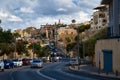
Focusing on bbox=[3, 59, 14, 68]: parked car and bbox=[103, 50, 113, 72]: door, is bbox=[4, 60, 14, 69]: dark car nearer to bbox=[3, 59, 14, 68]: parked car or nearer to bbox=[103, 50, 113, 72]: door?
bbox=[3, 59, 14, 68]: parked car

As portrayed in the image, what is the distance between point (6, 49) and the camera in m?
91.2

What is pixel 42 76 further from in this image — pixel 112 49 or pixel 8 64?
pixel 8 64

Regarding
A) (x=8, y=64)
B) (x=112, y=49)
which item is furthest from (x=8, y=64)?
(x=112, y=49)

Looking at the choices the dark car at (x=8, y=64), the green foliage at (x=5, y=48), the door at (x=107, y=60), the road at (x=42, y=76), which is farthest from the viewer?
the green foliage at (x=5, y=48)

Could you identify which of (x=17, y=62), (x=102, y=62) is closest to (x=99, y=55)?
(x=102, y=62)

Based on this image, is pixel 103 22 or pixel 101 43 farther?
pixel 103 22

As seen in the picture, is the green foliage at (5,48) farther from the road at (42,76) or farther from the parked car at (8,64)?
the road at (42,76)

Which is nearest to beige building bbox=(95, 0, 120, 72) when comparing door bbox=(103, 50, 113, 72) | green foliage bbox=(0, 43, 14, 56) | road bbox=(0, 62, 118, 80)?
door bbox=(103, 50, 113, 72)

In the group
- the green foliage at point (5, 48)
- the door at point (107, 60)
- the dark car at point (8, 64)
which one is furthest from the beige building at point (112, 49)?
the green foliage at point (5, 48)

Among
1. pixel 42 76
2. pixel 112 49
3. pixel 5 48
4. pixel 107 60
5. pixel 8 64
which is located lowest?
pixel 42 76

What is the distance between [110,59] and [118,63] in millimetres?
5080

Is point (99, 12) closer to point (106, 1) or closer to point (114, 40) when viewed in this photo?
point (106, 1)

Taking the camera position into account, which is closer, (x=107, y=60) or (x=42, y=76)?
(x=42, y=76)

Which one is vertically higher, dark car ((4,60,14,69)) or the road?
dark car ((4,60,14,69))
